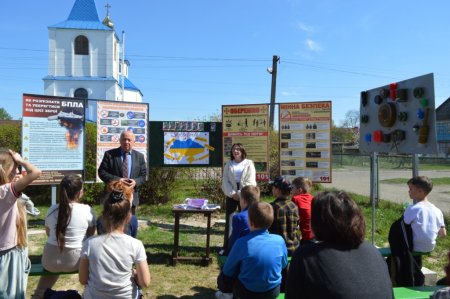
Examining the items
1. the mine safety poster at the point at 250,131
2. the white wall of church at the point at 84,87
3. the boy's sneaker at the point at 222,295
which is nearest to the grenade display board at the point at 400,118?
the mine safety poster at the point at 250,131

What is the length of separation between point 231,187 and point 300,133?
2154 mm

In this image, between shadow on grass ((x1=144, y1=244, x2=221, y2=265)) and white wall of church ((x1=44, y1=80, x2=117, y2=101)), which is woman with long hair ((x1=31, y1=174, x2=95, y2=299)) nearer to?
shadow on grass ((x1=144, y1=244, x2=221, y2=265))

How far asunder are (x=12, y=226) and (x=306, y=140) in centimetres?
559

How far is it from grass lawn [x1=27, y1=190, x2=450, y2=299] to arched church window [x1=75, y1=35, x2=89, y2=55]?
33.1 m

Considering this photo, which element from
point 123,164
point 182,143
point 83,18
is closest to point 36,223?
point 182,143

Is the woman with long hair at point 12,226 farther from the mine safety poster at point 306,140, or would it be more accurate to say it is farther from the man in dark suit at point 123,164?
the mine safety poster at point 306,140

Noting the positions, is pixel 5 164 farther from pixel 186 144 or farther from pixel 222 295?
pixel 186 144

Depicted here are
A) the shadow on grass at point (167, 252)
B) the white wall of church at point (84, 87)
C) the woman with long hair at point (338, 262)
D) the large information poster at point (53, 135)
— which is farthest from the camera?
the white wall of church at point (84, 87)

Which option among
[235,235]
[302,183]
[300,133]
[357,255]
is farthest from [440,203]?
[357,255]

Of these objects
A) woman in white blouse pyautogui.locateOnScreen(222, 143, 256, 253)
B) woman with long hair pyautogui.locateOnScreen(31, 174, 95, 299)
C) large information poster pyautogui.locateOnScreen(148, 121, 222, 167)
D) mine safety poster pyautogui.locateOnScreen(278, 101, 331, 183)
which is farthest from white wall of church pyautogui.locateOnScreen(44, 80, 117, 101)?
woman with long hair pyautogui.locateOnScreen(31, 174, 95, 299)

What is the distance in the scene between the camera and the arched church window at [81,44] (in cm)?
3903

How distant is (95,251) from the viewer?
2.65m

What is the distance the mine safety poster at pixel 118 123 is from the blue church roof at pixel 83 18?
115 ft

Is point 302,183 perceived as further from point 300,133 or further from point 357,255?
point 300,133
